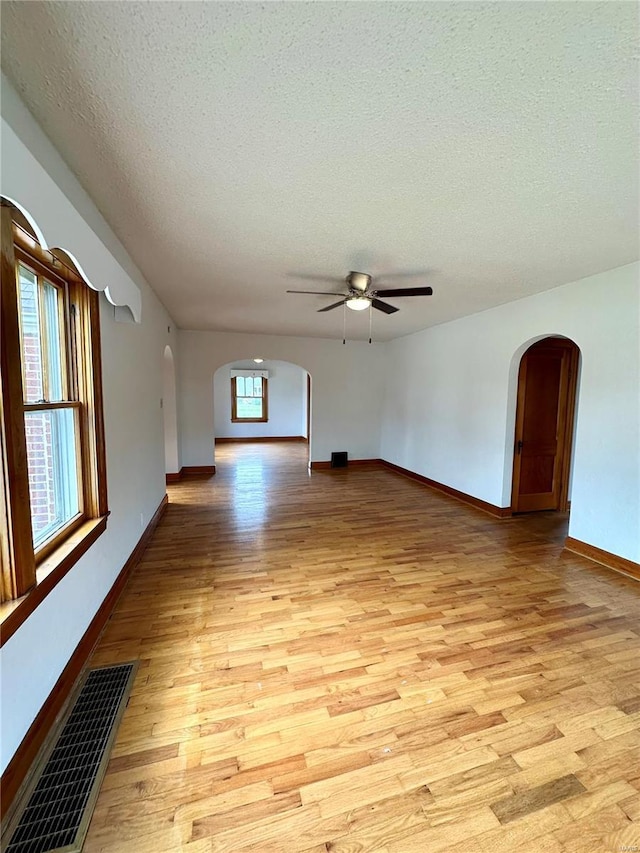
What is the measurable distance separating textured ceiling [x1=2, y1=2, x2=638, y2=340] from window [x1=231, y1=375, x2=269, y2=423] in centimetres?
794

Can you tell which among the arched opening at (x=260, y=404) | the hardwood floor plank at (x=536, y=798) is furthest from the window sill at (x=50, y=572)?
the arched opening at (x=260, y=404)

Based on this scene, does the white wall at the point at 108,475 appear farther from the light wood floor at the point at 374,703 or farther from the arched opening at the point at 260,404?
the arched opening at the point at 260,404

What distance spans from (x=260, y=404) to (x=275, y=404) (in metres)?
0.46

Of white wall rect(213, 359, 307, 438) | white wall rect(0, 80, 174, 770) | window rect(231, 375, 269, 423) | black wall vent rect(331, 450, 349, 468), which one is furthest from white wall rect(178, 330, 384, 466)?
window rect(231, 375, 269, 423)

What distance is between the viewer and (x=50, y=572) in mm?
1588

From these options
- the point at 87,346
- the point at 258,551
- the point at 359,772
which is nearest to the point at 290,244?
the point at 87,346

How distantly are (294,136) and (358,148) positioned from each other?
0.99 feet

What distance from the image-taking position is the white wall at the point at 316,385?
253 inches

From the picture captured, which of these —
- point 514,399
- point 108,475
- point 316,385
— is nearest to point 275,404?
point 316,385

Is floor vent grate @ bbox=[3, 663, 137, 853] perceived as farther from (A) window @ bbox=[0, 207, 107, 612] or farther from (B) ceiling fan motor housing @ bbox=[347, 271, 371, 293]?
(B) ceiling fan motor housing @ bbox=[347, 271, 371, 293]

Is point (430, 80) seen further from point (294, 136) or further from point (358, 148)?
point (294, 136)

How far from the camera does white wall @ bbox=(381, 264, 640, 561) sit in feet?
10.1

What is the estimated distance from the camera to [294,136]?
153 cm

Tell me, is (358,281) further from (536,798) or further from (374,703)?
(536,798)
